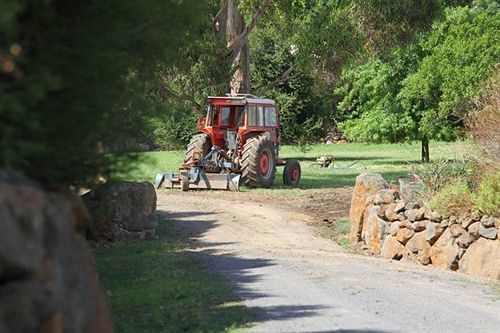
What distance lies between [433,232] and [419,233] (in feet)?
1.40

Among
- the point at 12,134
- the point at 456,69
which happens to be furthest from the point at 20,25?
the point at 456,69

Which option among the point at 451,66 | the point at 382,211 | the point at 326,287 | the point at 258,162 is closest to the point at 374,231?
the point at 382,211

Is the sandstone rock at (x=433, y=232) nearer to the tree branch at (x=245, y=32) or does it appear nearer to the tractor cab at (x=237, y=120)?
the tractor cab at (x=237, y=120)

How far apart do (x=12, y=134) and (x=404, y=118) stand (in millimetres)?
41348

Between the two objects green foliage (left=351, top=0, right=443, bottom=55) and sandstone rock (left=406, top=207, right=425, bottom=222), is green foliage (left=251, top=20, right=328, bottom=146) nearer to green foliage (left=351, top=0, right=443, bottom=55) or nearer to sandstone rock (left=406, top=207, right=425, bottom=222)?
green foliage (left=351, top=0, right=443, bottom=55)

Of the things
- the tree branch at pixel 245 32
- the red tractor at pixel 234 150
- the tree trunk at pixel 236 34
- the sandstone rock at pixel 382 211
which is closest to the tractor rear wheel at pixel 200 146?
the red tractor at pixel 234 150

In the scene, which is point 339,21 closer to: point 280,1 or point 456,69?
point 280,1

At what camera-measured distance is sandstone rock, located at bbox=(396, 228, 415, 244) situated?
18078 mm

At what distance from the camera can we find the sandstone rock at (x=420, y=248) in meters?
17.6

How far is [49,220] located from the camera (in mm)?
5996

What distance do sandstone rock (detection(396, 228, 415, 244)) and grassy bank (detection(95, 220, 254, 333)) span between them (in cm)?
399

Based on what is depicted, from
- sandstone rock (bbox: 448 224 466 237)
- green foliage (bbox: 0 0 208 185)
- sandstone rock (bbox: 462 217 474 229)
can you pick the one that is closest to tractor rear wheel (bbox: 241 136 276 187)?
sandstone rock (bbox: 448 224 466 237)

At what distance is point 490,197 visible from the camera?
16.4 m

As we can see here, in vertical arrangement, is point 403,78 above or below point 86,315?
above
